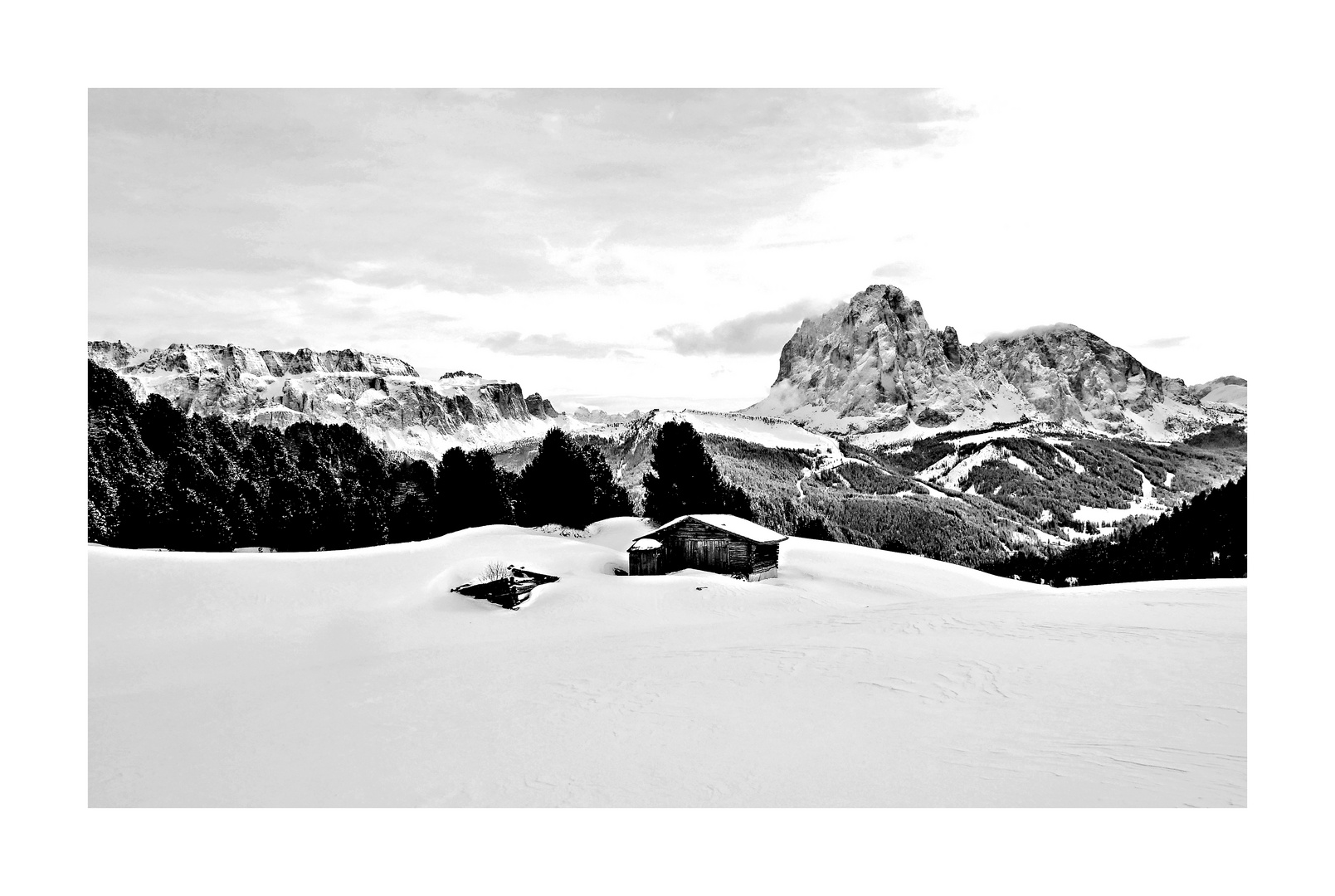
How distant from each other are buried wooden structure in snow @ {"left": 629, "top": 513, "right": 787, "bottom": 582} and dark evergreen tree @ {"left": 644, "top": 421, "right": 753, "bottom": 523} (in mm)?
8317

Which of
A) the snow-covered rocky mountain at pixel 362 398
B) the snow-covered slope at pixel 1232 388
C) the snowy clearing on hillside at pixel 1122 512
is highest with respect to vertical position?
the snow-covered rocky mountain at pixel 362 398

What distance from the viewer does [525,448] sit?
399 feet

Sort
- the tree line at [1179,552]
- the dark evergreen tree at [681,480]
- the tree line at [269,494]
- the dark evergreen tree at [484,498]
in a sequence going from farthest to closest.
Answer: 1. the dark evergreen tree at [484,498]
2. the dark evergreen tree at [681,480]
3. the tree line at [269,494]
4. the tree line at [1179,552]

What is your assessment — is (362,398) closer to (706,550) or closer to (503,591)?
(706,550)

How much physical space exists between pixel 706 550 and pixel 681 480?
9.69m

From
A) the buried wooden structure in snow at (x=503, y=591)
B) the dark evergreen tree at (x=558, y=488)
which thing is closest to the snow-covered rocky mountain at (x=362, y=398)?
the dark evergreen tree at (x=558, y=488)

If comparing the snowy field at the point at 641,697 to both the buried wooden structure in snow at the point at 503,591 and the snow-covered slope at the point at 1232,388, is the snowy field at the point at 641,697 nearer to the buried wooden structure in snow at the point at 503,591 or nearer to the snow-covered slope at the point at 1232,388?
the buried wooden structure in snow at the point at 503,591

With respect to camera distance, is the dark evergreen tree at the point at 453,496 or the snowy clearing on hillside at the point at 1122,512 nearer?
the dark evergreen tree at the point at 453,496

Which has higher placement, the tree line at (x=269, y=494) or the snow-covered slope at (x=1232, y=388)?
the snow-covered slope at (x=1232, y=388)

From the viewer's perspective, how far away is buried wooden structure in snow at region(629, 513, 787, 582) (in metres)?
21.3

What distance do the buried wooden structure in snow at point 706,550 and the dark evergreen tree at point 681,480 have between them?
27.3 ft

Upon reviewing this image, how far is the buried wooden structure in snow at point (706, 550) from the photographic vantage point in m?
21.3

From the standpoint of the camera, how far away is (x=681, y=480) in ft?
102
